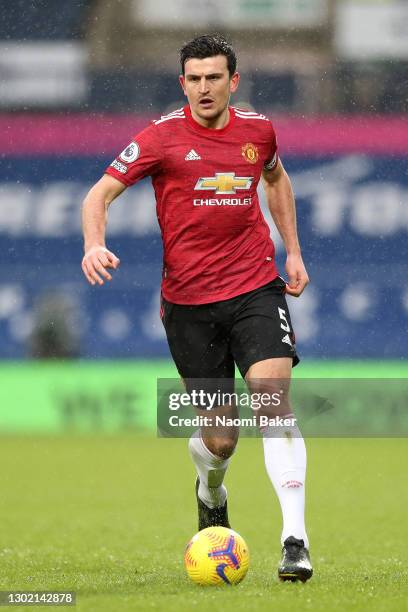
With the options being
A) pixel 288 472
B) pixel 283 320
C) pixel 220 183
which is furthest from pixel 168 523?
pixel 220 183

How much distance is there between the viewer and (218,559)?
17.3ft

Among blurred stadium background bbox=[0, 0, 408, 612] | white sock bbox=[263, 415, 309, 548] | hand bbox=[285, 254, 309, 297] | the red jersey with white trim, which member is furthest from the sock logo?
blurred stadium background bbox=[0, 0, 408, 612]

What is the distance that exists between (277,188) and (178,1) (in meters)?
17.5

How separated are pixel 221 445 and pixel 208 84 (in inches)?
Answer: 66.5

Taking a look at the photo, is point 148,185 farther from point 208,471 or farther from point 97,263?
point 97,263

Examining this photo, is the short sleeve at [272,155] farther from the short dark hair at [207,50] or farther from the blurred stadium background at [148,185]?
the blurred stadium background at [148,185]

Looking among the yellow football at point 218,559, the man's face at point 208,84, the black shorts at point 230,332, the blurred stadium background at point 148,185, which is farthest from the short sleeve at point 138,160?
the blurred stadium background at point 148,185

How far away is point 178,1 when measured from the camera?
2308cm

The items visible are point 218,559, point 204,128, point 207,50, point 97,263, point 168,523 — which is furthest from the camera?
point 168,523

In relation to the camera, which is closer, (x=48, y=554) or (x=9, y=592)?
(x=9, y=592)

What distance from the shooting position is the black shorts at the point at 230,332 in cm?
564

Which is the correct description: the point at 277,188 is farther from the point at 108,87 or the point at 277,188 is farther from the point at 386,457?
the point at 108,87

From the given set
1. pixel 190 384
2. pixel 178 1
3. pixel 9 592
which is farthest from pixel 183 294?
pixel 178 1

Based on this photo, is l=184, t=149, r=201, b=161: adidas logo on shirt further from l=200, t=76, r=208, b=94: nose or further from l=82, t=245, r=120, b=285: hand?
l=82, t=245, r=120, b=285: hand
